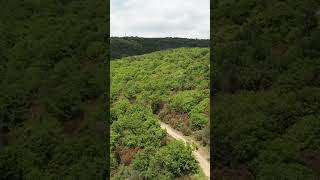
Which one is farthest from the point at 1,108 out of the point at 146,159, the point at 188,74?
the point at 188,74

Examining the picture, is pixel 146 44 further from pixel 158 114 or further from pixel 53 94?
pixel 53 94

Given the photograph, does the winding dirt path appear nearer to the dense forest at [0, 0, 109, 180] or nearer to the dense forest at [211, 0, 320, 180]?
the dense forest at [211, 0, 320, 180]

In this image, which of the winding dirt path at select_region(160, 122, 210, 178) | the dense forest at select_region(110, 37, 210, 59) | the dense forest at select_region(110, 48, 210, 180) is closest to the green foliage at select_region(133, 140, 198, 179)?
the dense forest at select_region(110, 48, 210, 180)

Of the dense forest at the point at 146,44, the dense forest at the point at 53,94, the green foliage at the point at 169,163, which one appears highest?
the dense forest at the point at 146,44

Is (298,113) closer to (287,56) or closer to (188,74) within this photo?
(287,56)

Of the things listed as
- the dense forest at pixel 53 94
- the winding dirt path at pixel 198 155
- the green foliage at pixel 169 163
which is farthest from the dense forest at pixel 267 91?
the dense forest at pixel 53 94

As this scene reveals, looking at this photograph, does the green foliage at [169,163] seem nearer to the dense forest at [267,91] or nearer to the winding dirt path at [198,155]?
the winding dirt path at [198,155]
